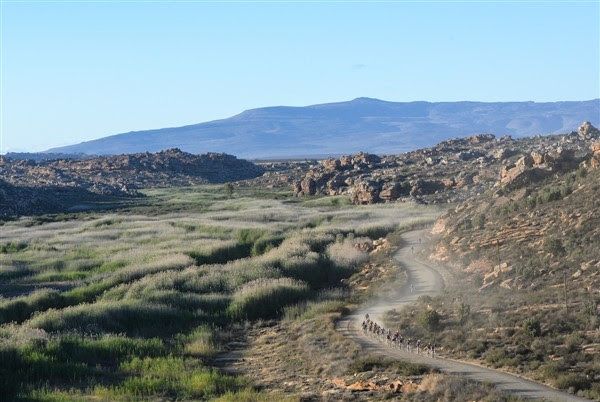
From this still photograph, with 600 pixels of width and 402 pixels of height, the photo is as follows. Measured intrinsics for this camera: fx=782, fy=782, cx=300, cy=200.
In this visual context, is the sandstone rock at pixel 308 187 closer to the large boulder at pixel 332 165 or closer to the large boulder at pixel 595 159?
the large boulder at pixel 332 165

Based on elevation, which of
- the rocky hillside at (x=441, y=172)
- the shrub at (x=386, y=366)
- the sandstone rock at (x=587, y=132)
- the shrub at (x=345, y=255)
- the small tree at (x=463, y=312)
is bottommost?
the shrub at (x=345, y=255)

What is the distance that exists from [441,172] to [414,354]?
215 feet

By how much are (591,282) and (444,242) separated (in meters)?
14.5

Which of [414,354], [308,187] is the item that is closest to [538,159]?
[414,354]

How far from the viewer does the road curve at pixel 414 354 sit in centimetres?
1788

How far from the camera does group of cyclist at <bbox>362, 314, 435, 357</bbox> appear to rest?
890 inches

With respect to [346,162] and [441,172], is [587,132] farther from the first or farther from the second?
[346,162]

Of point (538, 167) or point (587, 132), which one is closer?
point (538, 167)

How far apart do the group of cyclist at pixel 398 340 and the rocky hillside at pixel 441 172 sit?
21.2m

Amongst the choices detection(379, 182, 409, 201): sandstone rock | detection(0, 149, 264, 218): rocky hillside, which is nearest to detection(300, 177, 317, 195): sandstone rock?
detection(379, 182, 409, 201): sandstone rock

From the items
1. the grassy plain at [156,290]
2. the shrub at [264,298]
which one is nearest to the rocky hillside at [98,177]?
the grassy plain at [156,290]

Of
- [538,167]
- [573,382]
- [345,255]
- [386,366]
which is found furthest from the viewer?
[538,167]

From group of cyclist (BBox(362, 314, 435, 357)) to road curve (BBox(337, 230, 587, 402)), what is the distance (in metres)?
0.26

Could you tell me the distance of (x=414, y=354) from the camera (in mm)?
22203
